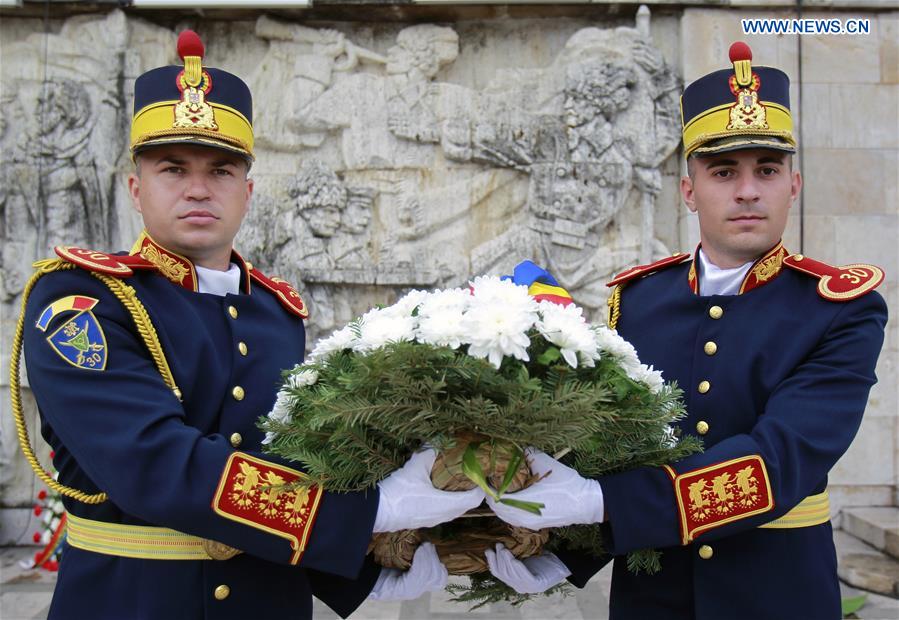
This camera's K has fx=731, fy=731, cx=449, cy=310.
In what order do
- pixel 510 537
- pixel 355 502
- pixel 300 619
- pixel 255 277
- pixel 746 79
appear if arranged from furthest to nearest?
1. pixel 255 277
2. pixel 746 79
3. pixel 300 619
4. pixel 510 537
5. pixel 355 502

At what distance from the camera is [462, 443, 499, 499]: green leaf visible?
5.00 feet

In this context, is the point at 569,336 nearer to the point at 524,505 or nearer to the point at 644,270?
the point at 524,505

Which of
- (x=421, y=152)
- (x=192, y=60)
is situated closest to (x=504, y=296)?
(x=192, y=60)

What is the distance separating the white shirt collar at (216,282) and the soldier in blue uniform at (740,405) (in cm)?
113

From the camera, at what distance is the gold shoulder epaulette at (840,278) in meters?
2.09

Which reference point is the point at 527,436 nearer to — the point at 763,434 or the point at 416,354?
the point at 416,354

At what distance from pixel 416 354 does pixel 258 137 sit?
→ 4.89 meters

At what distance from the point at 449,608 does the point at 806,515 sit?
2.84 metres

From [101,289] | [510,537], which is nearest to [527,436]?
[510,537]

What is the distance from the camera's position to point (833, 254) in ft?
18.8

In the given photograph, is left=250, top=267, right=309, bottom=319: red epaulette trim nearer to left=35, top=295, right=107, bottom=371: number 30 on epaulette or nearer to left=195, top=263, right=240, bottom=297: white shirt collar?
left=195, top=263, right=240, bottom=297: white shirt collar

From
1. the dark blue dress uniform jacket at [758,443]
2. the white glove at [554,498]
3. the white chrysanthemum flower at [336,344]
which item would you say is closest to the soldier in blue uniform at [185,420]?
the white glove at [554,498]

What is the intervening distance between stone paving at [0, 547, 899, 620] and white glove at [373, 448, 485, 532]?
280cm

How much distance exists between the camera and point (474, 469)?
1539 mm
